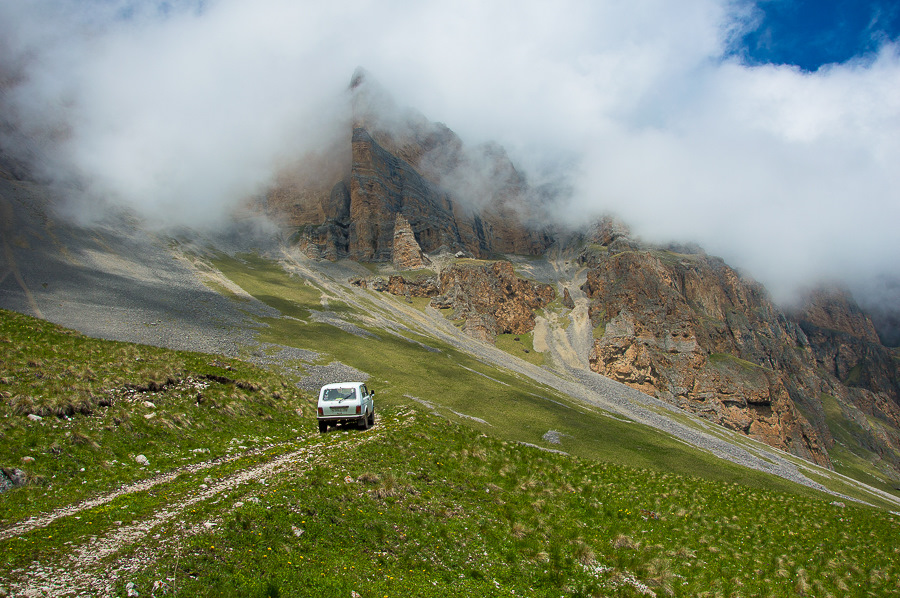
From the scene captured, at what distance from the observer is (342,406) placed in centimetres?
2203

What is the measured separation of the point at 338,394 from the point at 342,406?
2.95 feet

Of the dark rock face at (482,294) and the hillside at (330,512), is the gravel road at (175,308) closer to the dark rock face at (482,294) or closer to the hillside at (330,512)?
the dark rock face at (482,294)

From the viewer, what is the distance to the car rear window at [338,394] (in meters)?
22.5

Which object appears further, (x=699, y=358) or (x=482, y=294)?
(x=482, y=294)

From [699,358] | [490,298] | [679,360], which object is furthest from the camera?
[490,298]

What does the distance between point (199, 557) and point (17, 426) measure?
1110cm

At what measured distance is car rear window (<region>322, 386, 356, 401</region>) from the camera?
22516 mm

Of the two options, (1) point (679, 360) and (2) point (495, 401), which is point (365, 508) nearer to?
(2) point (495, 401)

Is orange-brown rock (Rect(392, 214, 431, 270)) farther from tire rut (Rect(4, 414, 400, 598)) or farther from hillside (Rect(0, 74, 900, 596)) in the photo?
tire rut (Rect(4, 414, 400, 598))

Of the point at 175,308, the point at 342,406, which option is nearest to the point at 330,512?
the point at 342,406

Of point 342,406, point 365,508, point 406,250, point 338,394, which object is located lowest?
point 342,406

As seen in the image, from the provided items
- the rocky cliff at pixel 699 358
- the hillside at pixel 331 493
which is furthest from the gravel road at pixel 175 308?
the rocky cliff at pixel 699 358

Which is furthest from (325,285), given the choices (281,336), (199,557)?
(199,557)

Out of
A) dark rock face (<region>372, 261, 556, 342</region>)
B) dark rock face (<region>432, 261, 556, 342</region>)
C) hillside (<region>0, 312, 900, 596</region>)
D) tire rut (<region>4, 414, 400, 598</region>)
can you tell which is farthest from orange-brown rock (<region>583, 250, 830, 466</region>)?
tire rut (<region>4, 414, 400, 598</region>)
